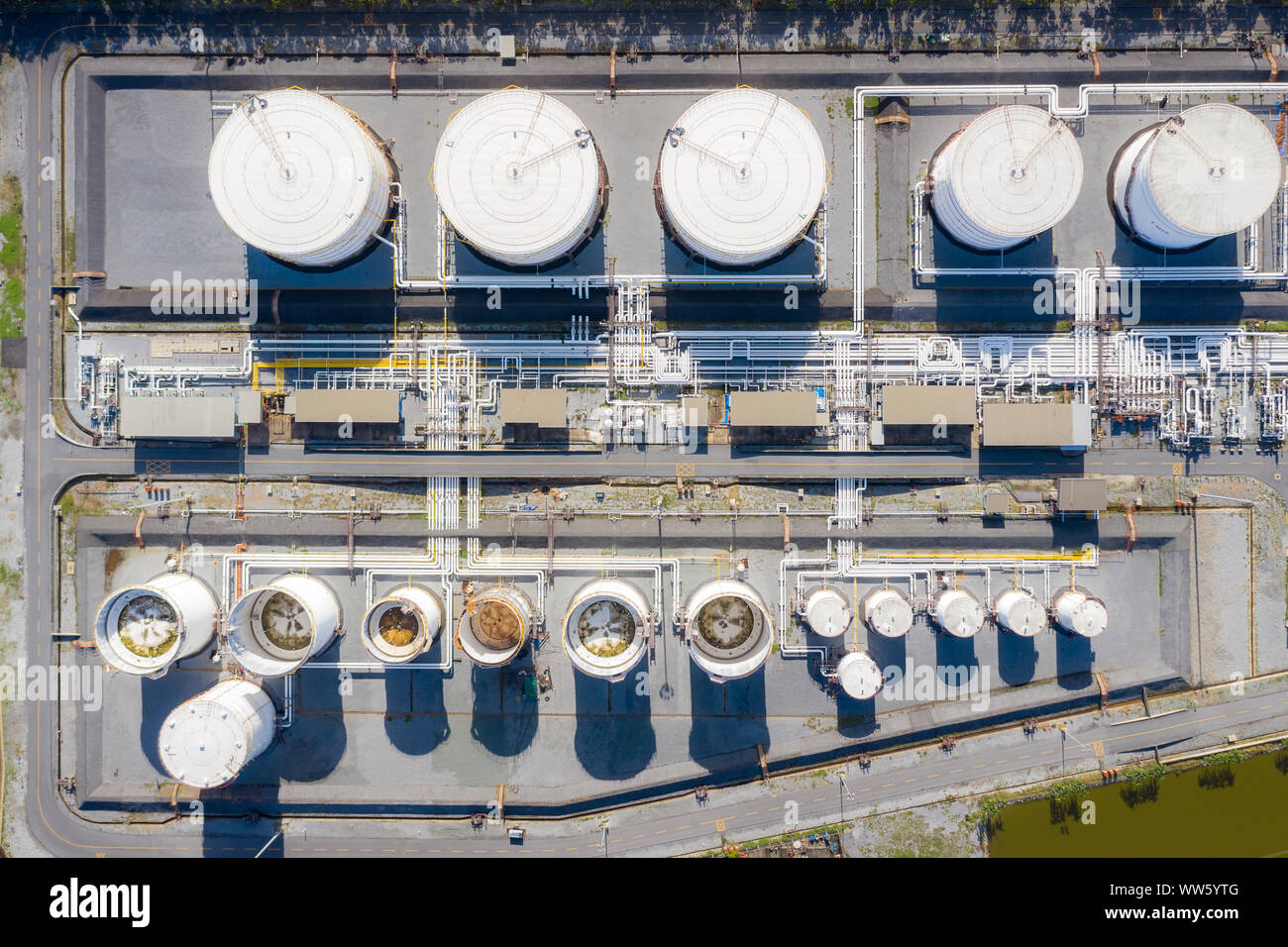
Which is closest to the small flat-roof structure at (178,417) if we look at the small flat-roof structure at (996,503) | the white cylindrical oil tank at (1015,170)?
the white cylindrical oil tank at (1015,170)

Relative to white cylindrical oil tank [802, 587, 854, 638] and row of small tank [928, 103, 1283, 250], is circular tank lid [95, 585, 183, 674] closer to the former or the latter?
white cylindrical oil tank [802, 587, 854, 638]

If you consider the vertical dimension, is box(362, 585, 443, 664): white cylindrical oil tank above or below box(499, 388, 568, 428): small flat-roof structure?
below

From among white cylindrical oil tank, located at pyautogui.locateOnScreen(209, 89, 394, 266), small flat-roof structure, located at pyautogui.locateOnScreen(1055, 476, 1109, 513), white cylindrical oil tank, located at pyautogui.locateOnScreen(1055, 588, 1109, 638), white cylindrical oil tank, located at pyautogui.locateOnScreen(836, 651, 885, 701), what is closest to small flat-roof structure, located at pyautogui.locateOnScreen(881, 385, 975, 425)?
small flat-roof structure, located at pyautogui.locateOnScreen(1055, 476, 1109, 513)

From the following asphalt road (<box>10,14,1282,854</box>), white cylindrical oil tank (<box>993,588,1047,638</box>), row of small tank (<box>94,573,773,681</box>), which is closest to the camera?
row of small tank (<box>94,573,773,681</box>)

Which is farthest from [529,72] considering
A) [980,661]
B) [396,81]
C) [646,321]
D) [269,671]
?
[980,661]

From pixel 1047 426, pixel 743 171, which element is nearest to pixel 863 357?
pixel 1047 426

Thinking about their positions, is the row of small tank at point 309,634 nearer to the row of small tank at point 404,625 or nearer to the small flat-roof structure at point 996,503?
the row of small tank at point 404,625
